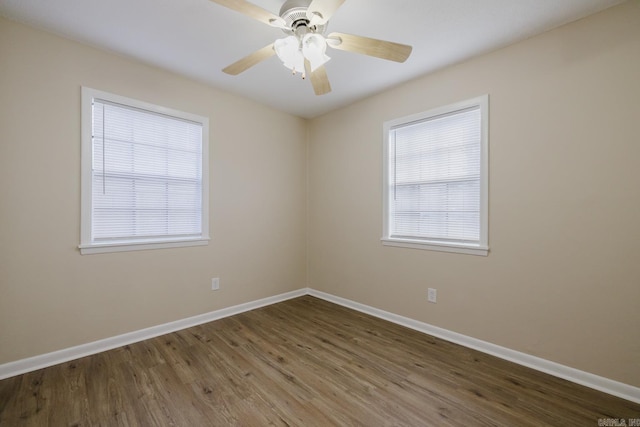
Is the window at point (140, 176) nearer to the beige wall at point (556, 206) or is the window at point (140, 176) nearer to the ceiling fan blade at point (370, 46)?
the ceiling fan blade at point (370, 46)

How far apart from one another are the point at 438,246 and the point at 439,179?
677mm

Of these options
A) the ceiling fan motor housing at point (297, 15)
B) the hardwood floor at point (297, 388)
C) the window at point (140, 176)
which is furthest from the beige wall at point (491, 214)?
the ceiling fan motor housing at point (297, 15)

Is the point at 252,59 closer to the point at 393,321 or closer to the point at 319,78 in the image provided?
the point at 319,78

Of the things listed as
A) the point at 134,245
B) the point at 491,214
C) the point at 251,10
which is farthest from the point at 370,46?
the point at 134,245

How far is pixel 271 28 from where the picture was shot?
2.12 meters

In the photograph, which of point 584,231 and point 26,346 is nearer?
point 584,231

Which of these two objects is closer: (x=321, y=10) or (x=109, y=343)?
(x=321, y=10)

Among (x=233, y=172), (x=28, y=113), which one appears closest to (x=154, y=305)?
(x=233, y=172)

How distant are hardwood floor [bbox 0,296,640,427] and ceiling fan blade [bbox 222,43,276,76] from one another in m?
2.25

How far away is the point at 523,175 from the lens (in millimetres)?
2248

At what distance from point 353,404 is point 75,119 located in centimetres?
308

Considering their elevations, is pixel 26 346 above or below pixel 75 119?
below

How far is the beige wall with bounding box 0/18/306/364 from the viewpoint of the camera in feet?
6.81

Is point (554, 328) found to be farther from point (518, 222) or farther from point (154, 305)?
point (154, 305)
